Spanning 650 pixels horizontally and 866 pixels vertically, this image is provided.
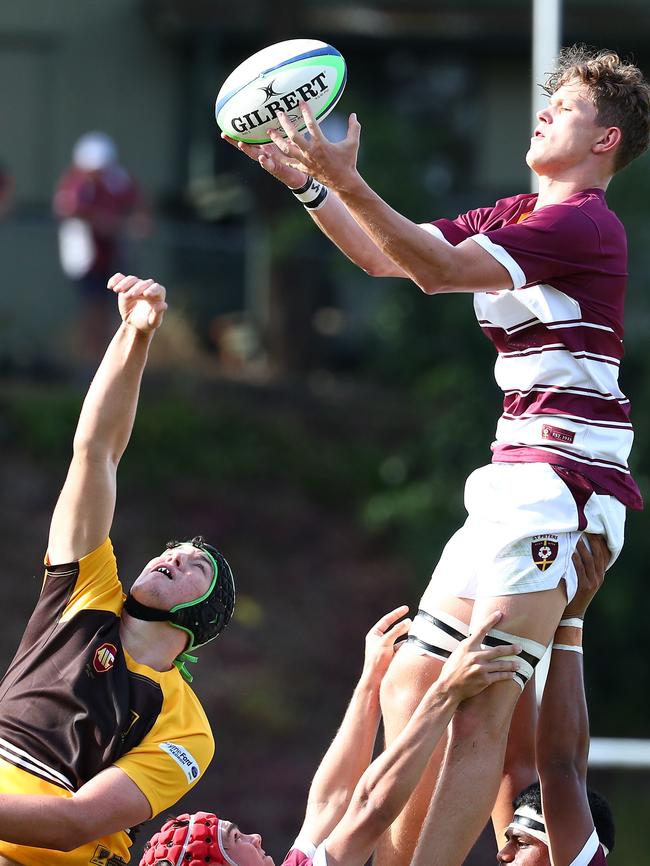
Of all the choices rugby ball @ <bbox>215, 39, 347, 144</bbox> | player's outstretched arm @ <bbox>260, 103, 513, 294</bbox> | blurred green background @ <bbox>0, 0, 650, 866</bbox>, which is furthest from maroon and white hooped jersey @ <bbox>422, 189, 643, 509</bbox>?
blurred green background @ <bbox>0, 0, 650, 866</bbox>

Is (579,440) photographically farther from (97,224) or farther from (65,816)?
(97,224)

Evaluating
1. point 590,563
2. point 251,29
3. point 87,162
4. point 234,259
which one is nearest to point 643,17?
point 251,29

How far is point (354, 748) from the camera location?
16.9 feet

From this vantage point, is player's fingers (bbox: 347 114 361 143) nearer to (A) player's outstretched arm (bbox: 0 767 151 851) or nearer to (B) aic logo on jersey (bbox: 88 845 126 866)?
(A) player's outstretched arm (bbox: 0 767 151 851)

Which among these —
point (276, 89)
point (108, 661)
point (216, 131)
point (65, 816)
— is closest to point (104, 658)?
point (108, 661)

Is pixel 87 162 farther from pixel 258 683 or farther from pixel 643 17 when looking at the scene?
pixel 643 17

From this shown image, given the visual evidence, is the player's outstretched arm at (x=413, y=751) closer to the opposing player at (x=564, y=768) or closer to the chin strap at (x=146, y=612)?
the opposing player at (x=564, y=768)

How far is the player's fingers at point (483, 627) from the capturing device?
453cm

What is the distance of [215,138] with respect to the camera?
18.4 m

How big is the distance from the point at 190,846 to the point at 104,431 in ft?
4.36

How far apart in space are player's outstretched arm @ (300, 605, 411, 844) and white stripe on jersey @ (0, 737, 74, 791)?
2.82 ft

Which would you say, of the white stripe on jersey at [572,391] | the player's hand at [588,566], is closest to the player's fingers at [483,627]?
the player's hand at [588,566]

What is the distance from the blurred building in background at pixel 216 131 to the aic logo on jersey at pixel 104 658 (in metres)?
10.9

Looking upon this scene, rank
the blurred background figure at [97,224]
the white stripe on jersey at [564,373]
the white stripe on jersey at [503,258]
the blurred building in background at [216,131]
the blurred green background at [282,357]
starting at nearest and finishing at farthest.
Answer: the white stripe on jersey at [503,258]
the white stripe on jersey at [564,373]
the blurred green background at [282,357]
the blurred background figure at [97,224]
the blurred building in background at [216,131]
